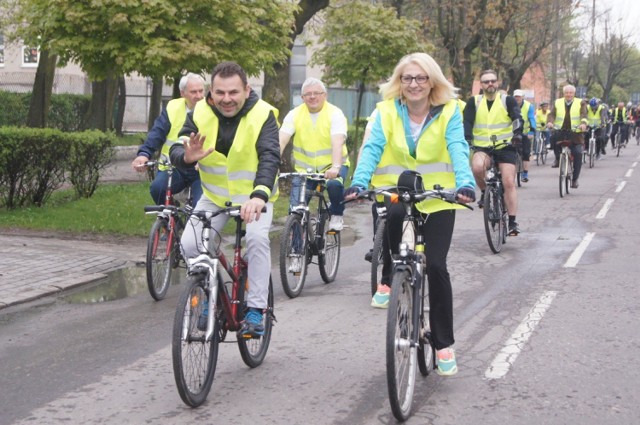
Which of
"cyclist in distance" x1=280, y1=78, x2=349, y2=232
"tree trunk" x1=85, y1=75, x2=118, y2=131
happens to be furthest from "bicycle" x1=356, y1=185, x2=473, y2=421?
"tree trunk" x1=85, y1=75, x2=118, y2=131

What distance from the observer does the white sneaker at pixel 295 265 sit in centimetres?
894

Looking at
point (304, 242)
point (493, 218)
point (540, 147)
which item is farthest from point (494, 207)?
point (540, 147)

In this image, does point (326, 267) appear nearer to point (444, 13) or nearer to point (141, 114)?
point (444, 13)

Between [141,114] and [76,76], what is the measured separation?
14.7 ft

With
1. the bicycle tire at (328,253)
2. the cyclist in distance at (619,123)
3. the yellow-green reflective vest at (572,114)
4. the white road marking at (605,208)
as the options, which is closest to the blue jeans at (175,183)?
the bicycle tire at (328,253)

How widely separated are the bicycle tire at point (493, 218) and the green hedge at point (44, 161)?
555cm

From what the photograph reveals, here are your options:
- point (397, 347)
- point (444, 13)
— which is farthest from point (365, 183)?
point (444, 13)

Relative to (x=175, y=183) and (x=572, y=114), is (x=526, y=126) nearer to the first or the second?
(x=572, y=114)

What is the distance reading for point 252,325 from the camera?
5.98 m

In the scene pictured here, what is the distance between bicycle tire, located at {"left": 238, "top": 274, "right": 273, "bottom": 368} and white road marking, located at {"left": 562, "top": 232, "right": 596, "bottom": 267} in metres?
5.05

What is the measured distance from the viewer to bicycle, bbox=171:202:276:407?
5281 mm

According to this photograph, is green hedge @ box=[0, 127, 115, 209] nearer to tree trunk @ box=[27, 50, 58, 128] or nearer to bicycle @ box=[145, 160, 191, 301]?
bicycle @ box=[145, 160, 191, 301]

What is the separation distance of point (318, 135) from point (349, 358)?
3.43 meters

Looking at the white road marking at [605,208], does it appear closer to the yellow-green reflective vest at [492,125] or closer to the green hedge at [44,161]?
→ the yellow-green reflective vest at [492,125]
